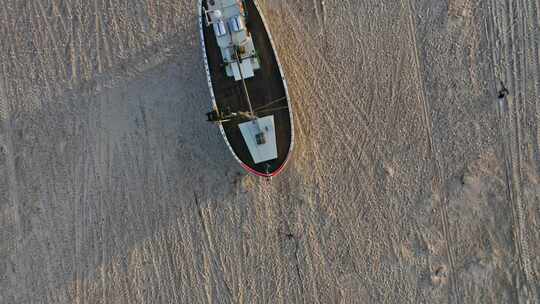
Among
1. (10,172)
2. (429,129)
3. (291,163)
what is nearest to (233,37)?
(291,163)

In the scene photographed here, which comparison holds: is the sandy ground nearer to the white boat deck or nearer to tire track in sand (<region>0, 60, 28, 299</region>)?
tire track in sand (<region>0, 60, 28, 299</region>)

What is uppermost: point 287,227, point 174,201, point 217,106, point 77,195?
point 217,106

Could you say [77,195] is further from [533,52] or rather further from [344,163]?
[533,52]

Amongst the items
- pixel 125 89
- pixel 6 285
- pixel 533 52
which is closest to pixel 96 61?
pixel 125 89

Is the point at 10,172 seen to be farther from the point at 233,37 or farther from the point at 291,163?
the point at 291,163

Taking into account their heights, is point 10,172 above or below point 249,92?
below

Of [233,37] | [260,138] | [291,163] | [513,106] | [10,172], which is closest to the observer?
[233,37]
